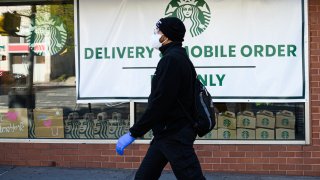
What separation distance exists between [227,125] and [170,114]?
2.83m

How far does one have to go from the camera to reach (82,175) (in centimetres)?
638

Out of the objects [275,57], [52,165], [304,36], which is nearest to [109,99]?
[52,165]

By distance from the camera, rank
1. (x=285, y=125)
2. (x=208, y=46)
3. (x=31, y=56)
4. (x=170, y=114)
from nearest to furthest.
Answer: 1. (x=170, y=114)
2. (x=208, y=46)
3. (x=285, y=125)
4. (x=31, y=56)

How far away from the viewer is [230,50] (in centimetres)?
625

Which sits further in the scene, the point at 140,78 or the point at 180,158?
the point at 140,78

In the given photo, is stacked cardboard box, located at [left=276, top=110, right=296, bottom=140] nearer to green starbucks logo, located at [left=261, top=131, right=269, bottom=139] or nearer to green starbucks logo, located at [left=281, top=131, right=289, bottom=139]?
green starbucks logo, located at [left=281, top=131, right=289, bottom=139]

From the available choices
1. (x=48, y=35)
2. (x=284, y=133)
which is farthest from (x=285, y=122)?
(x=48, y=35)

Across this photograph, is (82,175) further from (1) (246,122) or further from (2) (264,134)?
(2) (264,134)

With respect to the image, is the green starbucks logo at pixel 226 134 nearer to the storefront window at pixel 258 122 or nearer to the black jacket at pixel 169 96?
the storefront window at pixel 258 122

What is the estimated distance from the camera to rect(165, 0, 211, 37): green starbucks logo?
20.7ft

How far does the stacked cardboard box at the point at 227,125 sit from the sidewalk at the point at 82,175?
499mm

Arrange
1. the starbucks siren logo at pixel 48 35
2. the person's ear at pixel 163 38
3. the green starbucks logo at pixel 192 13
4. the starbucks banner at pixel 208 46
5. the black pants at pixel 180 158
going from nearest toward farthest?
the black pants at pixel 180 158
the person's ear at pixel 163 38
the starbucks banner at pixel 208 46
the green starbucks logo at pixel 192 13
the starbucks siren logo at pixel 48 35

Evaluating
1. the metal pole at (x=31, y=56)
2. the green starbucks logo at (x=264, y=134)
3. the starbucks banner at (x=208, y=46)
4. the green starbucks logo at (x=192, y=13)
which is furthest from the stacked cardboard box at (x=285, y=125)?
the metal pole at (x=31, y=56)

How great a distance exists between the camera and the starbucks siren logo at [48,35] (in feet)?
22.2
